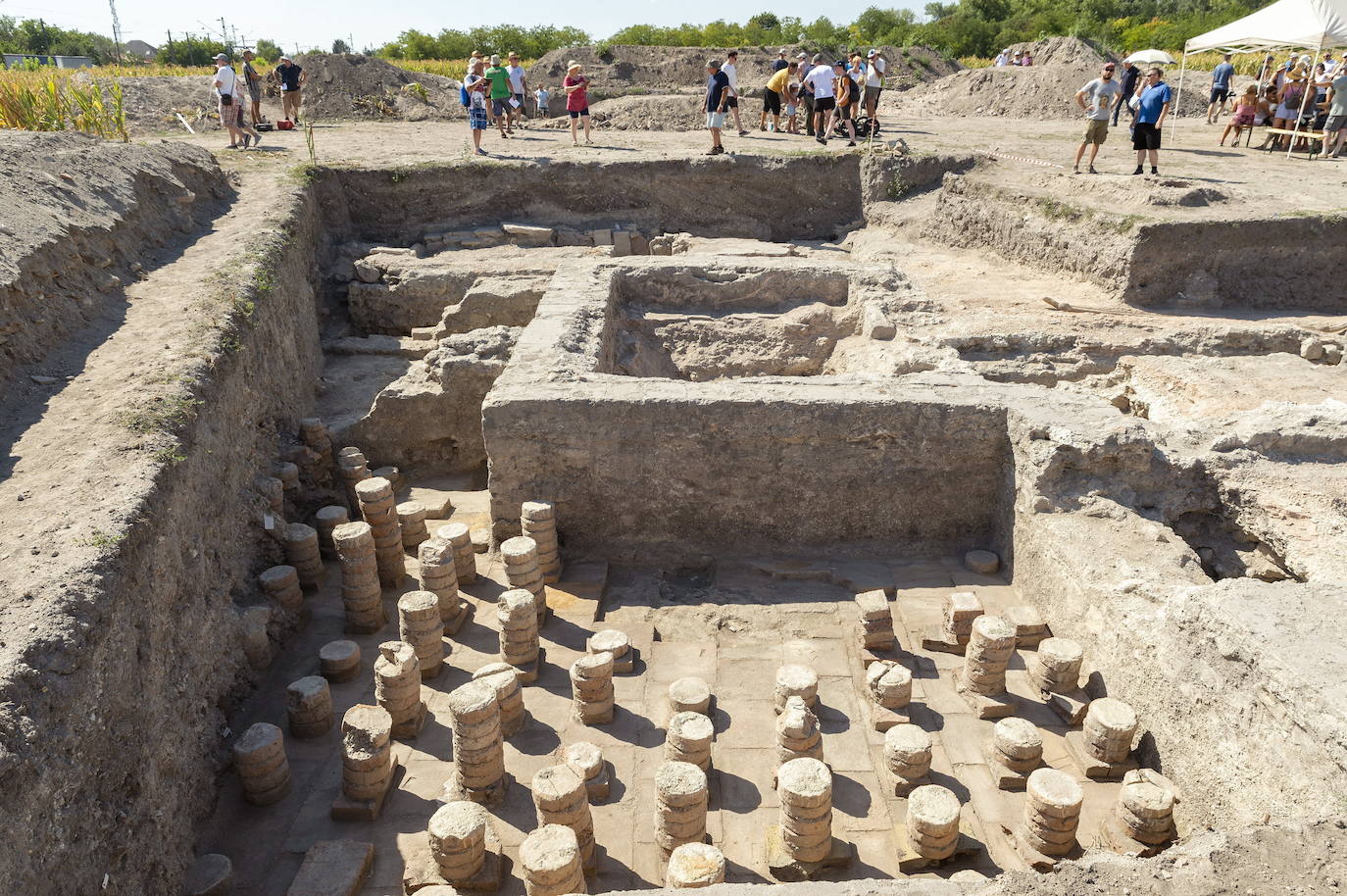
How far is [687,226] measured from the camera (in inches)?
522

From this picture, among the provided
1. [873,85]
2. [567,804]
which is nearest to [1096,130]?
[873,85]

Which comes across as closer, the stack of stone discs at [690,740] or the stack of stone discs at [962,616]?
the stack of stone discs at [690,740]

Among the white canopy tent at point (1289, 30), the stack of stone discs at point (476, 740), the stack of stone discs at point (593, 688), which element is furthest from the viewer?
the white canopy tent at point (1289, 30)

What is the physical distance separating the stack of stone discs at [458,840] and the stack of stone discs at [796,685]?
1.65 meters

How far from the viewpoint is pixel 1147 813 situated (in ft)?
11.9

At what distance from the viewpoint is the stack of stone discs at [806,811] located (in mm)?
3584

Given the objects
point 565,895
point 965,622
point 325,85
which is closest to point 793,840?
point 565,895

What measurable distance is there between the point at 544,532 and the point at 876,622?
217cm

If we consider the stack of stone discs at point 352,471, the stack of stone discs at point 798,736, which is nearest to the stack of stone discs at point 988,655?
the stack of stone discs at point 798,736

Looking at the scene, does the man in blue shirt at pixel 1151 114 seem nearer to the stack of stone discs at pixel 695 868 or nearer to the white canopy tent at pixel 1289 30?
the white canopy tent at pixel 1289 30

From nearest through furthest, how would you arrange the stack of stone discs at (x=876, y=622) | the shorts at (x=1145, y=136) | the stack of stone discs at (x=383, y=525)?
the stack of stone discs at (x=876, y=622)
the stack of stone discs at (x=383, y=525)
the shorts at (x=1145, y=136)

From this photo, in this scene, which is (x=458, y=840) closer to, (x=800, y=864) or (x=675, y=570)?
(x=800, y=864)

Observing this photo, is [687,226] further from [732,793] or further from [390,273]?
[732,793]

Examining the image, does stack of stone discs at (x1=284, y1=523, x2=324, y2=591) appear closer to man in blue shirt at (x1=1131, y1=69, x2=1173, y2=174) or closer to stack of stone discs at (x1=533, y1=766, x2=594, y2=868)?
stack of stone discs at (x1=533, y1=766, x2=594, y2=868)
